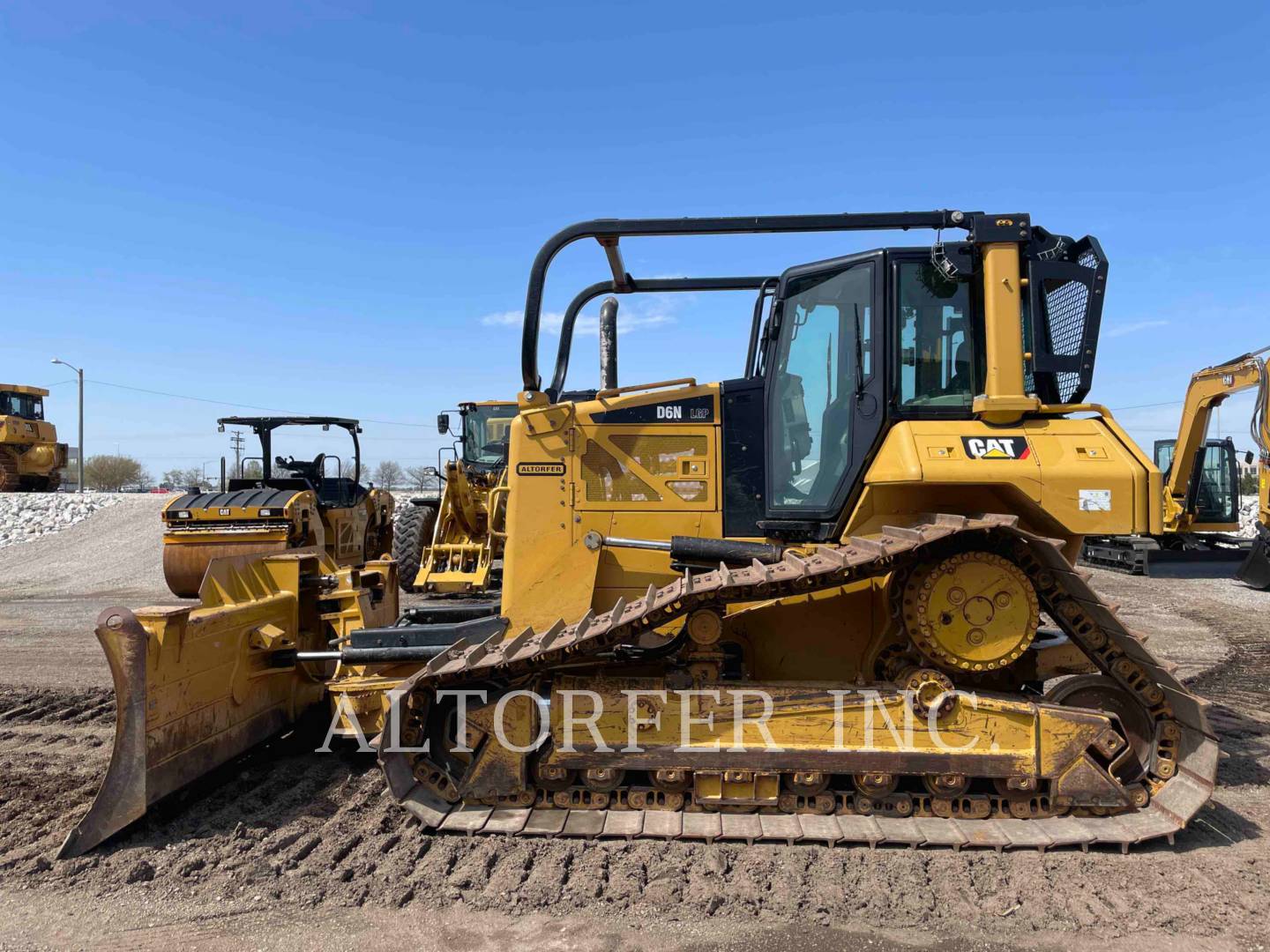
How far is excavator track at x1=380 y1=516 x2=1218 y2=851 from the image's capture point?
3.77m

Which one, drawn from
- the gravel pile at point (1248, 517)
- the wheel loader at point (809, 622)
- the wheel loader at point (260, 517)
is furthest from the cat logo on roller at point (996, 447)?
the gravel pile at point (1248, 517)

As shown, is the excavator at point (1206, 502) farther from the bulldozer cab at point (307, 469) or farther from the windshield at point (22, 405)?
the windshield at point (22, 405)

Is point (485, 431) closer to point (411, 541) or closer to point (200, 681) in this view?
point (411, 541)

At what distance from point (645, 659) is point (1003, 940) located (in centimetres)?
200

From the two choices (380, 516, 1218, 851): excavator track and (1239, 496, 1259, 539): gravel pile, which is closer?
(380, 516, 1218, 851): excavator track

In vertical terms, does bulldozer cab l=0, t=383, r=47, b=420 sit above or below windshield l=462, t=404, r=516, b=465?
above

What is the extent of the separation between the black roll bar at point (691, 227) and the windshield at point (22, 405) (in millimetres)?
28674

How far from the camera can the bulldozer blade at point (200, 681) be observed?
3795 millimetres

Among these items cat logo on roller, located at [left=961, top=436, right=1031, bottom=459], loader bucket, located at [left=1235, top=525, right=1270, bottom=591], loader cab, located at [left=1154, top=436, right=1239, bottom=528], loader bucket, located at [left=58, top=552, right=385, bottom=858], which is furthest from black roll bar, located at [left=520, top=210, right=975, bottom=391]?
loader cab, located at [left=1154, top=436, right=1239, bottom=528]

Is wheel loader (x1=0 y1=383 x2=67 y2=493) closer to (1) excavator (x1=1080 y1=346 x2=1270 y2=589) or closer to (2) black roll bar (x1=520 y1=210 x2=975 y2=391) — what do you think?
(2) black roll bar (x1=520 y1=210 x2=975 y2=391)

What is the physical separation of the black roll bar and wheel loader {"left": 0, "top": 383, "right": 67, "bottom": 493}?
28202mm

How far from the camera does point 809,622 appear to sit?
4.51 meters

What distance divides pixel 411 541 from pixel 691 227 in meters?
9.44

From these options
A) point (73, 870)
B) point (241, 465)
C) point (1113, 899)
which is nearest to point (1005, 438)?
point (1113, 899)
